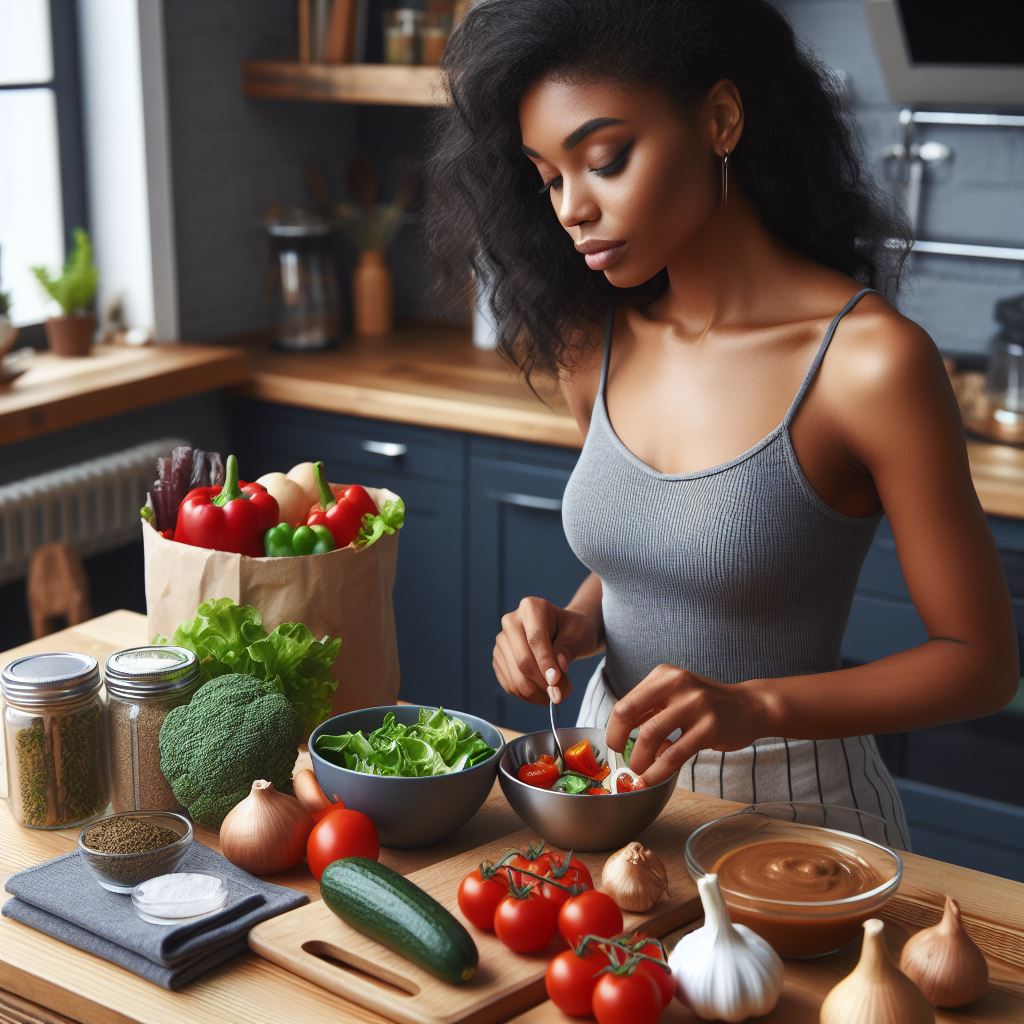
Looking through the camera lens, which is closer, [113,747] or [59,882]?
[59,882]

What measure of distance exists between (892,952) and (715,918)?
203 mm

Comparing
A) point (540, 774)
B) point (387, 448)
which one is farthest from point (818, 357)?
point (387, 448)

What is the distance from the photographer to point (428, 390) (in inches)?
117

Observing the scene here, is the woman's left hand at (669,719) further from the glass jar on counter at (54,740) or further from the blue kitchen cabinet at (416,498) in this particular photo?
the blue kitchen cabinet at (416,498)

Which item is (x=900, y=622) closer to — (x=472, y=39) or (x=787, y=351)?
(x=787, y=351)

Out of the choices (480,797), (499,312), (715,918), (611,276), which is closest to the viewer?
(715,918)

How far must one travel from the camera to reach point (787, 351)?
147 cm

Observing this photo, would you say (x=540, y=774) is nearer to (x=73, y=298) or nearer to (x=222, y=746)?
(x=222, y=746)

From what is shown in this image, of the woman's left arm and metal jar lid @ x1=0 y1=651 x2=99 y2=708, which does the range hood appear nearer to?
the woman's left arm

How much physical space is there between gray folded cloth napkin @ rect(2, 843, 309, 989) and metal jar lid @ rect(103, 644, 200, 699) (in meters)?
0.16

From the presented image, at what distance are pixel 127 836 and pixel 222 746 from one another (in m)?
0.13

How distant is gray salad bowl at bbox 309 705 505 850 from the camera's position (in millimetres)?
1211

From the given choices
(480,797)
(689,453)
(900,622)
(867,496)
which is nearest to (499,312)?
(689,453)

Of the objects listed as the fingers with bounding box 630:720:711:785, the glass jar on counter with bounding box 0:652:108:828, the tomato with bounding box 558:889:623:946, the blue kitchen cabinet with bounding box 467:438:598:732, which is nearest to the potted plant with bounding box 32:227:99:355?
the blue kitchen cabinet with bounding box 467:438:598:732
